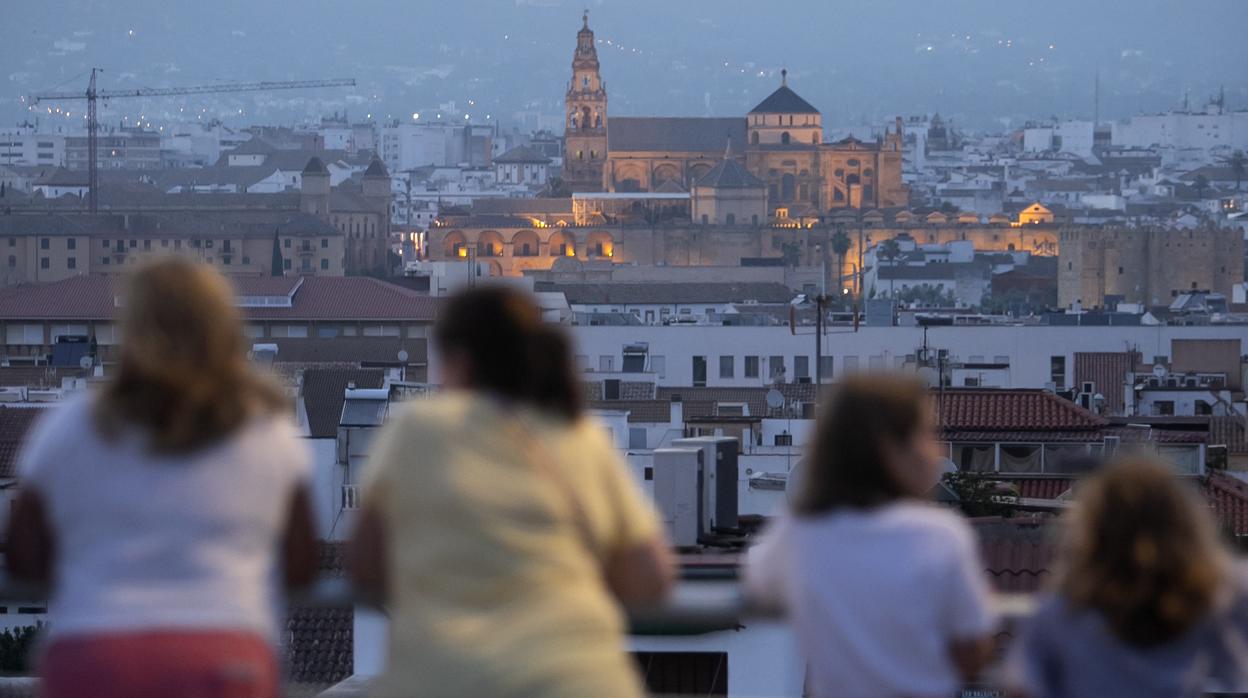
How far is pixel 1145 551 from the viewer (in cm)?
293

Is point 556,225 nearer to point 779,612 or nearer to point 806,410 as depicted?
point 806,410

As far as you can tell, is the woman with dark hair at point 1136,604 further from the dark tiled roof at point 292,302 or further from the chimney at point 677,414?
the dark tiled roof at point 292,302

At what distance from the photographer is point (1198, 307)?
156 feet

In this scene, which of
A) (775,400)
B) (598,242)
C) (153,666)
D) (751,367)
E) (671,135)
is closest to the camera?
(153,666)

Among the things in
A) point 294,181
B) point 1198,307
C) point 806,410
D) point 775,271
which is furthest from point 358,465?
point 294,181

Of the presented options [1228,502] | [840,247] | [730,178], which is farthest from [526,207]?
[1228,502]

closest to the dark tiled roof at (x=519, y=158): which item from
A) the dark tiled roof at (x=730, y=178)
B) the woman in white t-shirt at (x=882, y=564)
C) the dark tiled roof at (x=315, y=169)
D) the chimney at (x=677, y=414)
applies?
the dark tiled roof at (x=315, y=169)

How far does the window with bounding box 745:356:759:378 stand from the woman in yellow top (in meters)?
29.2

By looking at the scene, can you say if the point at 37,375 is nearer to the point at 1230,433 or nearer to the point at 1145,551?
the point at 1230,433

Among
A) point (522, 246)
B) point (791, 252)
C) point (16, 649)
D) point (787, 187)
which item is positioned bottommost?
point (16, 649)

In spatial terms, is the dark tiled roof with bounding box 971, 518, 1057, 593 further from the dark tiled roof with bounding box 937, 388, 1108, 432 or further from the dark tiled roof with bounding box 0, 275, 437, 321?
the dark tiled roof with bounding box 0, 275, 437, 321

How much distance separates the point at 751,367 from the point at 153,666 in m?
29.5

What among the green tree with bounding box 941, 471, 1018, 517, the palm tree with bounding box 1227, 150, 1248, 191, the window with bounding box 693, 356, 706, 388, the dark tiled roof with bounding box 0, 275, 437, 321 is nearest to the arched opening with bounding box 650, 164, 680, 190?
the palm tree with bounding box 1227, 150, 1248, 191

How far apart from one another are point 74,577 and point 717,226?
272ft
